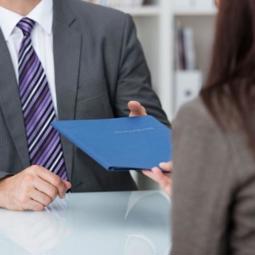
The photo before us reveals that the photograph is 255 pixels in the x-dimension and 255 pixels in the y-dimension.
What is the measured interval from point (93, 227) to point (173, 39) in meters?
1.83

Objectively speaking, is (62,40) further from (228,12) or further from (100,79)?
(228,12)

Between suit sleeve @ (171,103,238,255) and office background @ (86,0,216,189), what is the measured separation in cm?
206

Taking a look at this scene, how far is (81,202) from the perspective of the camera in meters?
1.53

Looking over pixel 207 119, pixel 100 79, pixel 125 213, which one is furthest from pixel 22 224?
pixel 207 119

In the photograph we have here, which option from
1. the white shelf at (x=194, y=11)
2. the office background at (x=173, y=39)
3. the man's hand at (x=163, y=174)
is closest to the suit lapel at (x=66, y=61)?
the man's hand at (x=163, y=174)

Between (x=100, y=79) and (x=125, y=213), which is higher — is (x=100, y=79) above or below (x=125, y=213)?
above

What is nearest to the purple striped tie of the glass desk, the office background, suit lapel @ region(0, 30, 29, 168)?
suit lapel @ region(0, 30, 29, 168)

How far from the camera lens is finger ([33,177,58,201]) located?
1458 mm

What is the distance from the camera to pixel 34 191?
1.47 metres

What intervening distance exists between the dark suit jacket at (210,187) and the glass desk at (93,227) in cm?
38

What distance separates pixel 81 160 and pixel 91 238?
0.47 m

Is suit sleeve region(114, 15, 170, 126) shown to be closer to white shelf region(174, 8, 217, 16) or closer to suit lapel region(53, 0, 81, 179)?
suit lapel region(53, 0, 81, 179)

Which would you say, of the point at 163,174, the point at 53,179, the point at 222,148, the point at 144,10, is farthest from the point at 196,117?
the point at 144,10

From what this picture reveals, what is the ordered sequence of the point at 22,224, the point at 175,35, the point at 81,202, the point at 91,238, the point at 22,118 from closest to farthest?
the point at 91,238, the point at 22,224, the point at 81,202, the point at 22,118, the point at 175,35
